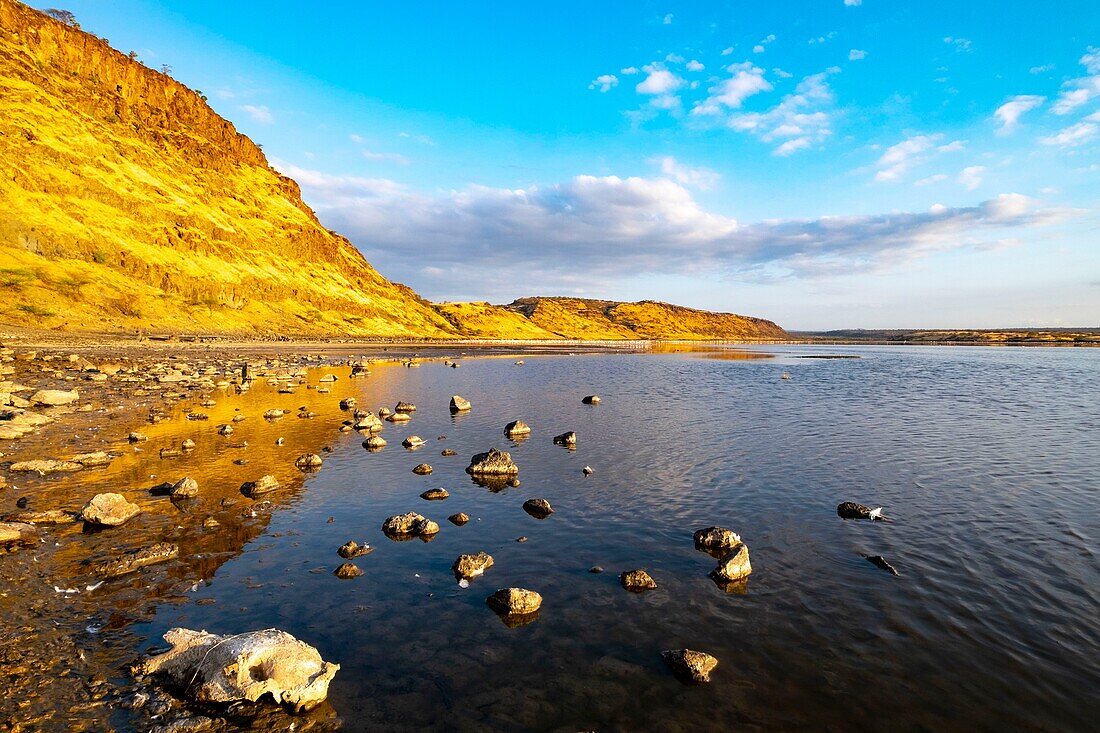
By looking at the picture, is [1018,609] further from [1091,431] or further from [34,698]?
[1091,431]

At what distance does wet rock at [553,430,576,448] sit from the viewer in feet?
86.3

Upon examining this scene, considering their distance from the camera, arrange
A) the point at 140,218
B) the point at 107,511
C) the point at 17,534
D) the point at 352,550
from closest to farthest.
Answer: the point at 17,534, the point at 352,550, the point at 107,511, the point at 140,218

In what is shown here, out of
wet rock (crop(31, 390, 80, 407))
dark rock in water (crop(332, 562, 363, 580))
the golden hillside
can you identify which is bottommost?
dark rock in water (crop(332, 562, 363, 580))

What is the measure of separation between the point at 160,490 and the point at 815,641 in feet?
64.1

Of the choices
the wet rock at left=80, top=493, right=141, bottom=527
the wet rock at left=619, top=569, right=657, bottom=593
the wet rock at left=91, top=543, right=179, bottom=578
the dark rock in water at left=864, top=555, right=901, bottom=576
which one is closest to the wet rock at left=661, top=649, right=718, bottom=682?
the wet rock at left=619, top=569, right=657, bottom=593

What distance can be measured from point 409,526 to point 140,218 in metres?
143

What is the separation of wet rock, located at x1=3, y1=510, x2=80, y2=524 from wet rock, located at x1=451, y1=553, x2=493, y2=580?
36.5 ft

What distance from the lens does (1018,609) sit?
1062 centimetres

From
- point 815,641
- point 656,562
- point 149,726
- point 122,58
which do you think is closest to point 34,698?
point 149,726

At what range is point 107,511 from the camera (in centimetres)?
1401

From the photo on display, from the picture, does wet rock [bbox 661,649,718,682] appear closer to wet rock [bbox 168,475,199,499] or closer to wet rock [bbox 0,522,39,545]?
wet rock [bbox 0,522,39,545]

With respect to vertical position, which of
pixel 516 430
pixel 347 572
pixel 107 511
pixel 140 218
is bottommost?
pixel 347 572

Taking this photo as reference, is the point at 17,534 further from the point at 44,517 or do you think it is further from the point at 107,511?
the point at 107,511

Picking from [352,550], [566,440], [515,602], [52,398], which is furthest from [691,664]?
[52,398]
